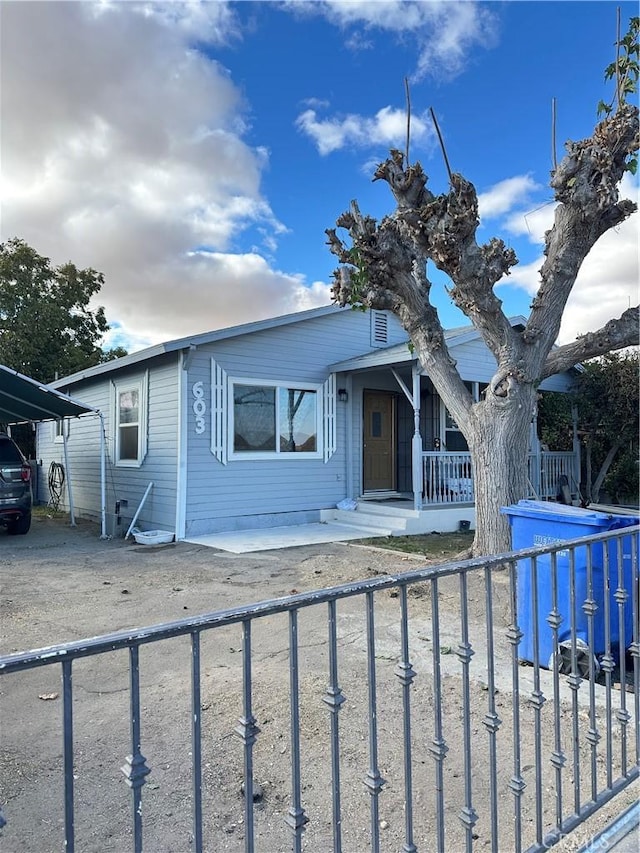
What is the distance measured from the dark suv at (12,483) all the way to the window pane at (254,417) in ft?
11.9

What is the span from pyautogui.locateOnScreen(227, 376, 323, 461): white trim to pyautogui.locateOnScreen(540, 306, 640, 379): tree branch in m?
5.12

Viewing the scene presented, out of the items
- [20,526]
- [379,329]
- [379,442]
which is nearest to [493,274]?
[379,329]

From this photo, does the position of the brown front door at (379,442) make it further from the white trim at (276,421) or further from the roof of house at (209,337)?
the roof of house at (209,337)

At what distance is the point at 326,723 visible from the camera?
10.3 ft

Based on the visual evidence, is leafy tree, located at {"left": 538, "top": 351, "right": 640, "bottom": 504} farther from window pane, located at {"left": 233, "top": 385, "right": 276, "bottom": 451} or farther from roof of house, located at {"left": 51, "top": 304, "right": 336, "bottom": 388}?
window pane, located at {"left": 233, "top": 385, "right": 276, "bottom": 451}

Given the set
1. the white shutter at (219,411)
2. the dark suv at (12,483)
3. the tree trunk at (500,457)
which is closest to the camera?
the tree trunk at (500,457)

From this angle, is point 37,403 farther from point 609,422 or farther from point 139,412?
point 609,422

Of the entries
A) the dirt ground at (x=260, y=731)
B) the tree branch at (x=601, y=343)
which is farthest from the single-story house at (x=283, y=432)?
the dirt ground at (x=260, y=731)

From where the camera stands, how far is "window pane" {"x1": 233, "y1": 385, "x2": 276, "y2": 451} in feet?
34.0

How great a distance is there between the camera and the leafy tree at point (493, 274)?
20.0ft

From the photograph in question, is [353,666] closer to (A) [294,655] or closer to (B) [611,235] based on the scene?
(A) [294,655]

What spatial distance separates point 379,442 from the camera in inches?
495

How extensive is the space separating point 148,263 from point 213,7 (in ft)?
31.4

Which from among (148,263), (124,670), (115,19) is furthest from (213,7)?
(148,263)
